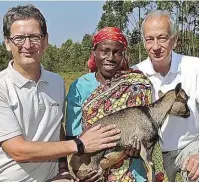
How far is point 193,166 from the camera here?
3.24 meters

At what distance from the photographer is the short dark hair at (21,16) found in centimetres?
268

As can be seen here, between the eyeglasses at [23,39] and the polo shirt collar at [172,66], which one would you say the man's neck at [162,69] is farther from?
the eyeglasses at [23,39]

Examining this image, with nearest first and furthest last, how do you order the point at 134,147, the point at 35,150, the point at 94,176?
the point at 35,150 → the point at 134,147 → the point at 94,176

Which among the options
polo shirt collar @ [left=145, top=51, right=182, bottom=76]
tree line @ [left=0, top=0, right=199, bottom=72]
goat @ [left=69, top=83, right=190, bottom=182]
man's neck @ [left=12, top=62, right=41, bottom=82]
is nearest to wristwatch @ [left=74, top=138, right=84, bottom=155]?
goat @ [left=69, top=83, right=190, bottom=182]

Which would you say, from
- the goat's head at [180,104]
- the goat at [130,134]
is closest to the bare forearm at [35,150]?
the goat at [130,134]

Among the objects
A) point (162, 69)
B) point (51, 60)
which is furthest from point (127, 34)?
point (162, 69)

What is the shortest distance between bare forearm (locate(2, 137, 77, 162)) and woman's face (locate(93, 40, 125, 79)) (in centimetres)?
67

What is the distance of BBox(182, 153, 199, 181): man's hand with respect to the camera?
10.6 ft

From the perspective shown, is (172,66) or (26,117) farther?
(172,66)

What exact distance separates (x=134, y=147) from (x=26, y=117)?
28.1 inches

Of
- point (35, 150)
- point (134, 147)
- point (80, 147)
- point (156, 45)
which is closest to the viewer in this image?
point (35, 150)

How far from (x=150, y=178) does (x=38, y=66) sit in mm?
1034

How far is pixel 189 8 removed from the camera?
30578 mm

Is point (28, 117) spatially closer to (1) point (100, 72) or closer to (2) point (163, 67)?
(1) point (100, 72)
